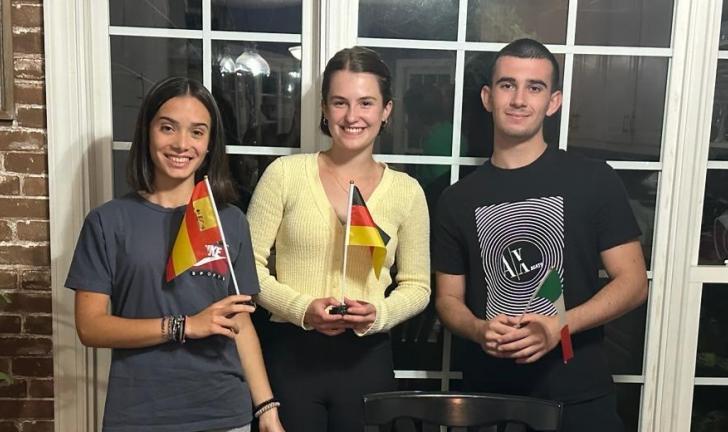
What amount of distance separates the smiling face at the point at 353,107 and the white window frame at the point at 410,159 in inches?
13.2

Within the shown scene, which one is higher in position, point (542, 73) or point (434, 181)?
point (542, 73)

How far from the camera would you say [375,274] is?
1706mm

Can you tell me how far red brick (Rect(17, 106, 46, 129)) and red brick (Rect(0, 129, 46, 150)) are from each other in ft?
0.09

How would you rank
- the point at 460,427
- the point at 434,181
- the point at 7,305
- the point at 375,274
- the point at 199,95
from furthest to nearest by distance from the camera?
1. the point at 434,181
2. the point at 7,305
3. the point at 375,274
4. the point at 199,95
5. the point at 460,427

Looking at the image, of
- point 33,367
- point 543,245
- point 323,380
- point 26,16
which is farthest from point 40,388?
point 543,245

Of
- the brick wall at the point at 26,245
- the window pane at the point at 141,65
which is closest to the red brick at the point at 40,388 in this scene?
the brick wall at the point at 26,245

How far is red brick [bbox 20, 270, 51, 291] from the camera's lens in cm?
196

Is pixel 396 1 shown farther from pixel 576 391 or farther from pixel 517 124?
pixel 576 391

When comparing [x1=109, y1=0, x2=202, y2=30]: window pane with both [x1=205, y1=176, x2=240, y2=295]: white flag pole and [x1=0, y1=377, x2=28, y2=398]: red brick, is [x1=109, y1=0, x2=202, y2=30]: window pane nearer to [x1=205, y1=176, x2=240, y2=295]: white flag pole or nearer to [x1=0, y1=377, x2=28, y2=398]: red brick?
[x1=205, y1=176, x2=240, y2=295]: white flag pole

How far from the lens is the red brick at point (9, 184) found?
6.30ft

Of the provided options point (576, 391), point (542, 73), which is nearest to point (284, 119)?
point (542, 73)

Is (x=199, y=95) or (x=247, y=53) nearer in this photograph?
(x=199, y=95)

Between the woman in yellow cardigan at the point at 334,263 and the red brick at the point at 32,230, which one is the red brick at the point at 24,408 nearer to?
the red brick at the point at 32,230

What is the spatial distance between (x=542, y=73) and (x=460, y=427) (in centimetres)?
98
